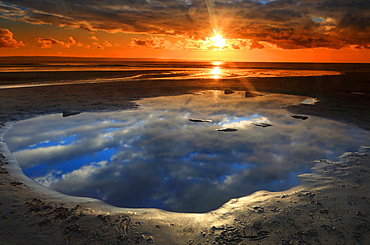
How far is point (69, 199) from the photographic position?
4.19m

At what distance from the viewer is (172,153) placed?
21.1ft

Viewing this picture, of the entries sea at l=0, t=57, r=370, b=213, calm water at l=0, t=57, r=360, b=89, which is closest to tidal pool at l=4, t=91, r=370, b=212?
sea at l=0, t=57, r=370, b=213

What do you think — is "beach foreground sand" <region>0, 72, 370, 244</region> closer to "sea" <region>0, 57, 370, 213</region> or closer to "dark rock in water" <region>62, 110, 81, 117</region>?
"sea" <region>0, 57, 370, 213</region>

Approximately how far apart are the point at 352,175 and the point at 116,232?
514 centimetres

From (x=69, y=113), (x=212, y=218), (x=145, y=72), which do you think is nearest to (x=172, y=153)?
(x=212, y=218)

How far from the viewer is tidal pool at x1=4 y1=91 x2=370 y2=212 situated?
4543mm

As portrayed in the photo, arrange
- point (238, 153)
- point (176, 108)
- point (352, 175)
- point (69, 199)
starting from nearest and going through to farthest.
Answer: point (69, 199) < point (352, 175) < point (238, 153) < point (176, 108)

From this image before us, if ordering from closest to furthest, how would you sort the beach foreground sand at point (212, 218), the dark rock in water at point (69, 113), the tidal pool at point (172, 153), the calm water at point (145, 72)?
the beach foreground sand at point (212, 218) < the tidal pool at point (172, 153) < the dark rock in water at point (69, 113) < the calm water at point (145, 72)

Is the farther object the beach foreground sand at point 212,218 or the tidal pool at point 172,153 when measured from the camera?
the tidal pool at point 172,153

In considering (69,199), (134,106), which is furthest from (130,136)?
(134,106)

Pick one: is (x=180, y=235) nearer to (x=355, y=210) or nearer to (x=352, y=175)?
(x=355, y=210)

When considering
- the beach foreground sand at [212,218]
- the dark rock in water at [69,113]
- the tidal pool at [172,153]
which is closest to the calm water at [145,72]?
Result: the dark rock in water at [69,113]

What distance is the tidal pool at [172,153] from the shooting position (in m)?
4.54

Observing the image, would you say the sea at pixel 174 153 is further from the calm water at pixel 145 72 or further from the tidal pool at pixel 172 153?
the calm water at pixel 145 72
